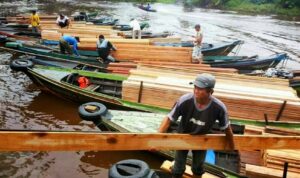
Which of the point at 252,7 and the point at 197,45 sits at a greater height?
the point at 252,7

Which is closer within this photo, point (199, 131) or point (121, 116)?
point (199, 131)

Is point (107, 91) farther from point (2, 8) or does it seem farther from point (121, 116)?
point (2, 8)

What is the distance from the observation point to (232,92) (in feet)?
29.8

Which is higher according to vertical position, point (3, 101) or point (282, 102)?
point (282, 102)

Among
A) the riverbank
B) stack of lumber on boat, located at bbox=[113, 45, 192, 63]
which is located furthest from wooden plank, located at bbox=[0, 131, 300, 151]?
the riverbank

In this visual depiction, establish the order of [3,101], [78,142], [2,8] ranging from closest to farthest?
[78,142]
[3,101]
[2,8]

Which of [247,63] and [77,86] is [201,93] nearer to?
[77,86]

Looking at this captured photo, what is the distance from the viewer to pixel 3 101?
1203 centimetres

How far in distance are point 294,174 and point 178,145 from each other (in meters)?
2.82

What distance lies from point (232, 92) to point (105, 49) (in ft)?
19.8

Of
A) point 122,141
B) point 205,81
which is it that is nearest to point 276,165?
point 205,81

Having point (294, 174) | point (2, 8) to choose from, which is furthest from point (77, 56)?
point (2, 8)

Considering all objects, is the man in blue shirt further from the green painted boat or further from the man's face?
the man's face

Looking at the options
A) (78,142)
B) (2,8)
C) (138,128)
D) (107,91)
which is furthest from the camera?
(2,8)
